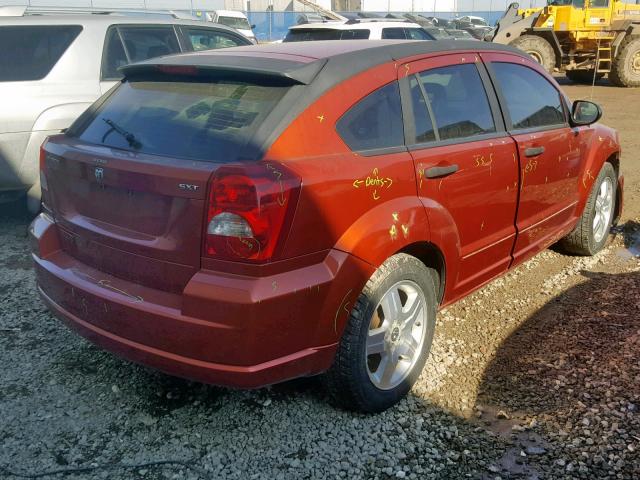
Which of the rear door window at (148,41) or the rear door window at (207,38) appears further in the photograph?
the rear door window at (207,38)

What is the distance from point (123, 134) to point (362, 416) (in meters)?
1.72

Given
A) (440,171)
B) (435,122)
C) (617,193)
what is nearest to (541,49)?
(617,193)

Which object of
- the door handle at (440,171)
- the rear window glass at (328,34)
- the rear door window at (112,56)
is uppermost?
the rear window glass at (328,34)

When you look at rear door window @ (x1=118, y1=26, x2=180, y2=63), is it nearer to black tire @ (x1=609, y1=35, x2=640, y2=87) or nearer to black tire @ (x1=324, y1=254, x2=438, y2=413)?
black tire @ (x1=324, y1=254, x2=438, y2=413)

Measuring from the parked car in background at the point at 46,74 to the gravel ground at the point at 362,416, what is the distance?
1.85 metres

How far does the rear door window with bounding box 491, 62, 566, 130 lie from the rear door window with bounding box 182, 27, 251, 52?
3.78 metres

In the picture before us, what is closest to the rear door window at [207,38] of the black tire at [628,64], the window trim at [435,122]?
the window trim at [435,122]

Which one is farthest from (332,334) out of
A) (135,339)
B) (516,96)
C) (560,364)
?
(516,96)

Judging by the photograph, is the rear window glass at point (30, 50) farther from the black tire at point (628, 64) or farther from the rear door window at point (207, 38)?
the black tire at point (628, 64)

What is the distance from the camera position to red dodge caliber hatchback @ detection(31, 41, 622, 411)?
241cm

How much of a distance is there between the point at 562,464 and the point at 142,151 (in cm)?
220

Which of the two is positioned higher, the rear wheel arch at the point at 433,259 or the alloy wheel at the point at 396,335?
the rear wheel arch at the point at 433,259

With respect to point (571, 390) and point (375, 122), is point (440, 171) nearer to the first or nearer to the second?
point (375, 122)

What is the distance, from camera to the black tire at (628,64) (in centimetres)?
1816
